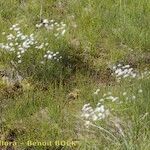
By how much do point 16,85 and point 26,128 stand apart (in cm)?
91

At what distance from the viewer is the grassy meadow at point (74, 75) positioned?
5.10 m

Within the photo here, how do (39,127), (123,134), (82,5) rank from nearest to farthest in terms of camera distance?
(123,134) < (39,127) < (82,5)

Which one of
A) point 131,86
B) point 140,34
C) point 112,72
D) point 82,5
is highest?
point 82,5

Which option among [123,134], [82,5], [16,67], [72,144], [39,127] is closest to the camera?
[123,134]

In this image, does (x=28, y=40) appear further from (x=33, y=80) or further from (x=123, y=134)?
(x=123, y=134)

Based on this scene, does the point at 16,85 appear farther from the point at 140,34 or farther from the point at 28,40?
the point at 140,34

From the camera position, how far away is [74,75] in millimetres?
6383

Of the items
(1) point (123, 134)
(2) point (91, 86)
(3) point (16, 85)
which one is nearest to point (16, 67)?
(3) point (16, 85)

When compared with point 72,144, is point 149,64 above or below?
above

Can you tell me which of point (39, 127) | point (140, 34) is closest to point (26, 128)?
point (39, 127)

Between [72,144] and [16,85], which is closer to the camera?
[72,144]

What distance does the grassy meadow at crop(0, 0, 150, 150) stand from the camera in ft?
16.7

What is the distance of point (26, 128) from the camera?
554cm

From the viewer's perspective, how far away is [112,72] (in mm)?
6336
